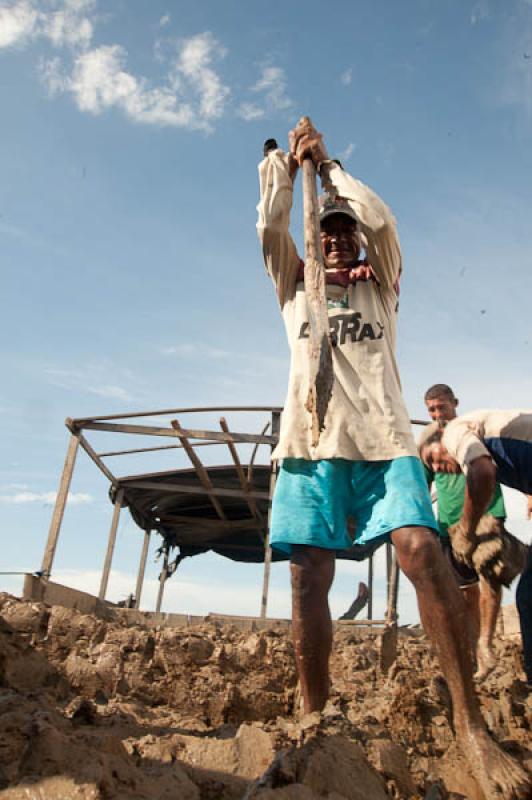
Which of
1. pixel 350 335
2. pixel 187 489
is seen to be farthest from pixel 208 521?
pixel 350 335

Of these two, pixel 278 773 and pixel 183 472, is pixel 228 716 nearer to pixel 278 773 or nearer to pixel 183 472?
pixel 278 773

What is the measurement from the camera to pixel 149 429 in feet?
27.2

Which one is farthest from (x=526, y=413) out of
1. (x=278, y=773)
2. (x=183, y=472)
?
(x=183, y=472)

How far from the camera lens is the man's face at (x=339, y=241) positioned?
2.43 m

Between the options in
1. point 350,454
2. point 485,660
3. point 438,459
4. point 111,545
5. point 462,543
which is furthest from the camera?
point 111,545

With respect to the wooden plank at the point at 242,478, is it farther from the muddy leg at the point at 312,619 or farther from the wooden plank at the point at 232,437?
the muddy leg at the point at 312,619

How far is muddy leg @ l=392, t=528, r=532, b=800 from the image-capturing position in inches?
54.0

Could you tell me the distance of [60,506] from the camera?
25.2ft

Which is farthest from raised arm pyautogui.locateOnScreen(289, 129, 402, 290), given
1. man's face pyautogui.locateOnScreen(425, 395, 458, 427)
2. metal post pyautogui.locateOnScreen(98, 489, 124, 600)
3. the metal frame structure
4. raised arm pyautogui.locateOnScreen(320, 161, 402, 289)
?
metal post pyautogui.locateOnScreen(98, 489, 124, 600)

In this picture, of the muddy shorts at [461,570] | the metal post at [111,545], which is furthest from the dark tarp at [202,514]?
the muddy shorts at [461,570]

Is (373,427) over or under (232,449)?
under

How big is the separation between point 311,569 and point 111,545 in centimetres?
797

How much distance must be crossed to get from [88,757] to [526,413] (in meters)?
2.56

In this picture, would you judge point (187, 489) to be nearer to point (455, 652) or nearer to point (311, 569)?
point (311, 569)
